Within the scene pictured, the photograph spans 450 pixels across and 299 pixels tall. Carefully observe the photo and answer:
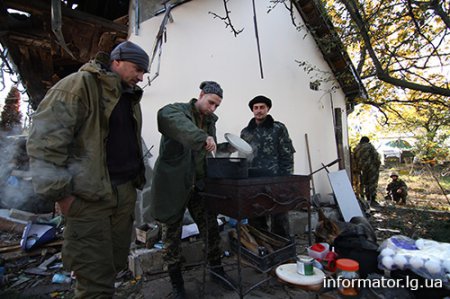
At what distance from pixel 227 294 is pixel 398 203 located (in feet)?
27.0

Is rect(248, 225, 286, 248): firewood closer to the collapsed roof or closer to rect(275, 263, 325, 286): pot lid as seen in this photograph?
rect(275, 263, 325, 286): pot lid

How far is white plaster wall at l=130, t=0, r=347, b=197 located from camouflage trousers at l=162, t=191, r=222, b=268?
→ 169 centimetres

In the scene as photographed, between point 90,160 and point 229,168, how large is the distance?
120 centimetres

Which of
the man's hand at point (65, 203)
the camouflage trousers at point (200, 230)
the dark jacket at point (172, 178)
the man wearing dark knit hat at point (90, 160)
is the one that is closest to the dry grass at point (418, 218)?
the camouflage trousers at point (200, 230)

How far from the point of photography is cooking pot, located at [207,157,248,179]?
2.44m

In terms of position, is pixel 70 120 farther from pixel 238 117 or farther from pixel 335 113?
pixel 335 113

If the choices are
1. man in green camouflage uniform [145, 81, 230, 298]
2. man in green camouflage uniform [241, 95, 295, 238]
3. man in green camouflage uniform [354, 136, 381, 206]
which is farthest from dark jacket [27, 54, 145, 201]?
man in green camouflage uniform [354, 136, 381, 206]

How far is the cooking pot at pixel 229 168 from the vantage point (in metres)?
2.44

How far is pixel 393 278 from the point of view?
80.0 inches

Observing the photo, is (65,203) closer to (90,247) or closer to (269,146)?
(90,247)

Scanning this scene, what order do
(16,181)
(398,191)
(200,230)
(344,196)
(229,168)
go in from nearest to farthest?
1. (229,168)
2. (200,230)
3. (16,181)
4. (344,196)
5. (398,191)

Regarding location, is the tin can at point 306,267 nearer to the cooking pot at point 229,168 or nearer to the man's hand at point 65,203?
the cooking pot at point 229,168

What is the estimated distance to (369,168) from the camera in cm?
850

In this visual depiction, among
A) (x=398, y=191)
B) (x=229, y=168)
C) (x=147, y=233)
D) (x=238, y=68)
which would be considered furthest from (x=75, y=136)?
(x=398, y=191)
